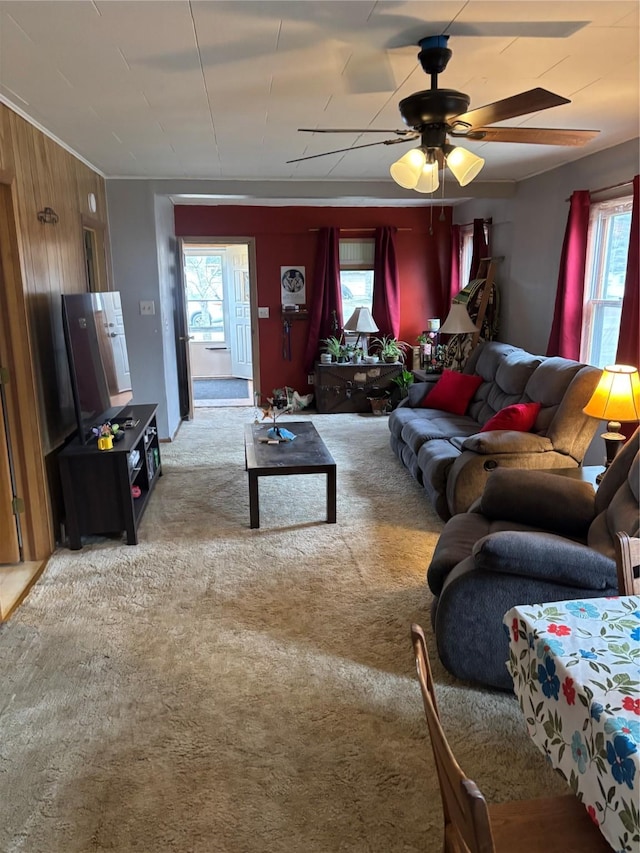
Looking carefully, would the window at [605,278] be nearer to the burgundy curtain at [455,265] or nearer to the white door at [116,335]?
the burgundy curtain at [455,265]

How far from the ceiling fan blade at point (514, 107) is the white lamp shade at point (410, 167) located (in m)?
0.20

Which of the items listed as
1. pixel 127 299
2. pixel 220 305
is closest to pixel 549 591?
pixel 127 299

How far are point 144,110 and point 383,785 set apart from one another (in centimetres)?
328

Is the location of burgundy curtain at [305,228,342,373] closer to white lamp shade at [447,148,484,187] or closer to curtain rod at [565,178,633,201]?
curtain rod at [565,178,633,201]

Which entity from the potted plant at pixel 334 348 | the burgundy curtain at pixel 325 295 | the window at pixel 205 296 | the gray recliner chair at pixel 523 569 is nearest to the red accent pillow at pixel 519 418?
the gray recliner chair at pixel 523 569

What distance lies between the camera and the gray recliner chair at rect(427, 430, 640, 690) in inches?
83.4

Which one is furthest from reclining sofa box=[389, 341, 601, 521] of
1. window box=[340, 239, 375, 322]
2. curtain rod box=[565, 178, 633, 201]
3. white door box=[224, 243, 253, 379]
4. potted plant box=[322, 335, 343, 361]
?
white door box=[224, 243, 253, 379]

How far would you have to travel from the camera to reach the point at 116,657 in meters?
2.54

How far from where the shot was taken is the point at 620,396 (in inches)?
119

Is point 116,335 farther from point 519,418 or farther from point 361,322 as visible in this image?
point 361,322

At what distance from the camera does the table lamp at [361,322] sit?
6895 mm

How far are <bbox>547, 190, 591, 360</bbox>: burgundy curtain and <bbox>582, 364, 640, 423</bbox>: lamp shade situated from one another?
1.72 m

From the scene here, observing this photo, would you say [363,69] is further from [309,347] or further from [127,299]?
[309,347]

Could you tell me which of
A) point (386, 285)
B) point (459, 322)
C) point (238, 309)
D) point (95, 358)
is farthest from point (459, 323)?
point (238, 309)
